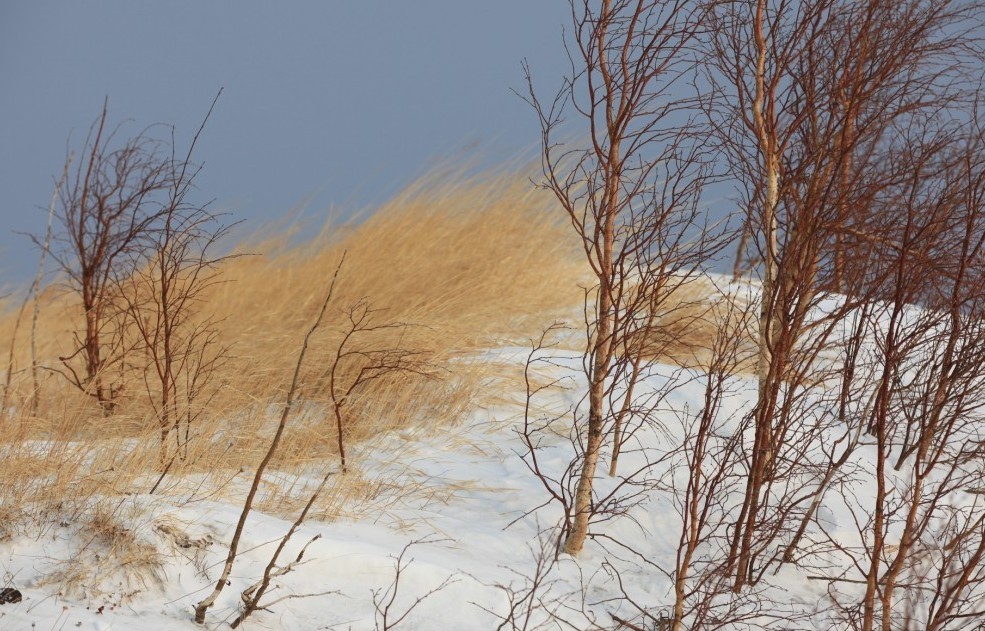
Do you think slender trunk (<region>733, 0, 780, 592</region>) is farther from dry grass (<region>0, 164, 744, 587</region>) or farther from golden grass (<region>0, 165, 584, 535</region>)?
golden grass (<region>0, 165, 584, 535</region>)

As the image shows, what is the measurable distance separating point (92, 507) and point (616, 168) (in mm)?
2585

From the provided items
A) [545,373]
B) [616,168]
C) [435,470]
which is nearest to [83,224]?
Result: [435,470]

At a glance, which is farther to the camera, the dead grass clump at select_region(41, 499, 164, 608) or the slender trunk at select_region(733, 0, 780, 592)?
the slender trunk at select_region(733, 0, 780, 592)

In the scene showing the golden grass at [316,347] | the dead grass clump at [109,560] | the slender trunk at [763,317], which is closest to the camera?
the dead grass clump at [109,560]

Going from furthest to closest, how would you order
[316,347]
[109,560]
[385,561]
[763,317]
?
[316,347]
[763,317]
[385,561]
[109,560]

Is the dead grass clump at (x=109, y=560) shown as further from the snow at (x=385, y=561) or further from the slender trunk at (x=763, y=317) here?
the slender trunk at (x=763, y=317)

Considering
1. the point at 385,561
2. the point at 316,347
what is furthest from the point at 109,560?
the point at 316,347

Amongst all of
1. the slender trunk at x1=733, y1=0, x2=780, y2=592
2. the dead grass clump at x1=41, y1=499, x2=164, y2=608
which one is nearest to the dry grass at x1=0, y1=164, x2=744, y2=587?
the dead grass clump at x1=41, y1=499, x2=164, y2=608

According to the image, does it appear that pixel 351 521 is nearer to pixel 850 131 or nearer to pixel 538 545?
pixel 538 545

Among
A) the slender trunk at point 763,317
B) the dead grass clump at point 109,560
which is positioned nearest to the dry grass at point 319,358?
the dead grass clump at point 109,560

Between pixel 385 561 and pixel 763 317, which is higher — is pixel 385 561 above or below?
below

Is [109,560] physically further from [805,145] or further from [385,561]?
[805,145]

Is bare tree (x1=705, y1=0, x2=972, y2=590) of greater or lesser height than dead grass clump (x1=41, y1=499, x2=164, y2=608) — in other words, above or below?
above

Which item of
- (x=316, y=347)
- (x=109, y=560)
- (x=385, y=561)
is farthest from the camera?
(x=316, y=347)
